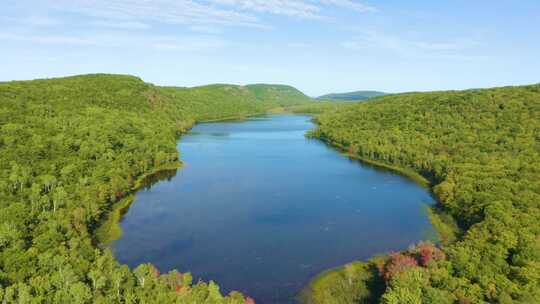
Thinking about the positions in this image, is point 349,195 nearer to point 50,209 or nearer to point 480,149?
point 480,149

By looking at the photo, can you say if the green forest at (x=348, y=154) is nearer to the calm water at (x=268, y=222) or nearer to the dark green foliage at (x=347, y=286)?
the dark green foliage at (x=347, y=286)

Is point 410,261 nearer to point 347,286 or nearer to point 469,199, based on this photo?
point 347,286

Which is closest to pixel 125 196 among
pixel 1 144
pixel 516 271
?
pixel 1 144

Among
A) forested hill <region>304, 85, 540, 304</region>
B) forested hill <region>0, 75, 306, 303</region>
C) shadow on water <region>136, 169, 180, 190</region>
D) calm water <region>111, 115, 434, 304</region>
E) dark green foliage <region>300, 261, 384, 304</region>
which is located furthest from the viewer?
shadow on water <region>136, 169, 180, 190</region>

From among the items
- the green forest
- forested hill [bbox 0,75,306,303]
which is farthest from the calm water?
forested hill [bbox 0,75,306,303]

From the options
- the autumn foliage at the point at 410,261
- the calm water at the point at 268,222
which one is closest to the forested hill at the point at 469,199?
the autumn foliage at the point at 410,261

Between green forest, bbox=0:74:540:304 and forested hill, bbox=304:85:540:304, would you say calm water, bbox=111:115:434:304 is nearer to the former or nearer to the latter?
green forest, bbox=0:74:540:304
